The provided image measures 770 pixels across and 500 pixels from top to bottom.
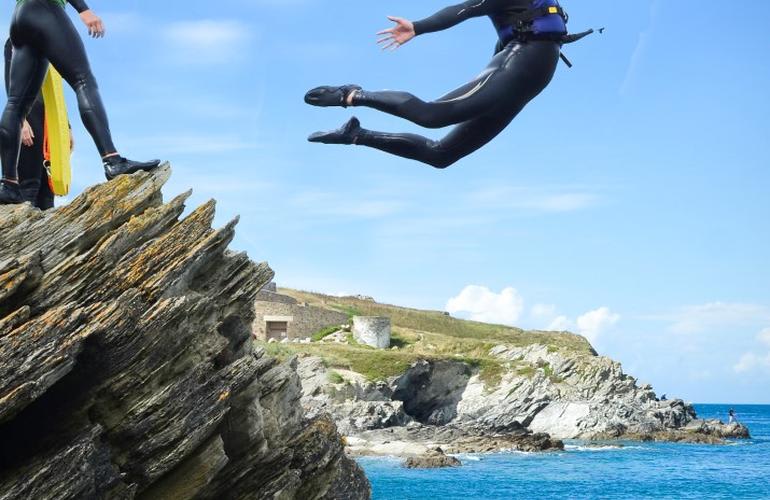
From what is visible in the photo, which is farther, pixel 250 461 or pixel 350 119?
pixel 250 461

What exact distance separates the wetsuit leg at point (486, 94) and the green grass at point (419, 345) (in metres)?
50.9

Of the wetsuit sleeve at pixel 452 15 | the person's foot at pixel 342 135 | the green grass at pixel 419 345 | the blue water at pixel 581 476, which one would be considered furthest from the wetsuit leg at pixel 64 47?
the green grass at pixel 419 345

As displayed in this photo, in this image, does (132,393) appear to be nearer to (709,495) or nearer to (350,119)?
(350,119)

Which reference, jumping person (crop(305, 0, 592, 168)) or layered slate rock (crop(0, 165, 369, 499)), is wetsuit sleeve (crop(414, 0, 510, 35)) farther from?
layered slate rock (crop(0, 165, 369, 499))

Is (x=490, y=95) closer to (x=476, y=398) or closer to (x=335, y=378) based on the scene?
(x=335, y=378)

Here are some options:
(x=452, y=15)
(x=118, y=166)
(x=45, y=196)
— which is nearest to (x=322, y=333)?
(x=45, y=196)

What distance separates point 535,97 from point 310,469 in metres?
16.1

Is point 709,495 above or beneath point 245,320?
beneath

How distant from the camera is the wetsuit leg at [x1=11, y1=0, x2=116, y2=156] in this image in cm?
1029

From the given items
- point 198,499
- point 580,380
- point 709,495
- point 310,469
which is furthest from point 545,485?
point 198,499

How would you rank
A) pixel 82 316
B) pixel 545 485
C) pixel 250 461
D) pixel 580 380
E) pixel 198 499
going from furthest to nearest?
pixel 580 380 → pixel 545 485 → pixel 250 461 → pixel 198 499 → pixel 82 316

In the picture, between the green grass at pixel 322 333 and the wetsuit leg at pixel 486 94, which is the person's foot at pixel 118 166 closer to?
the wetsuit leg at pixel 486 94

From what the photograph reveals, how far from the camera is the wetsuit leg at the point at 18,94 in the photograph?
34.8ft

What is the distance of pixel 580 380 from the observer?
87.2 m
